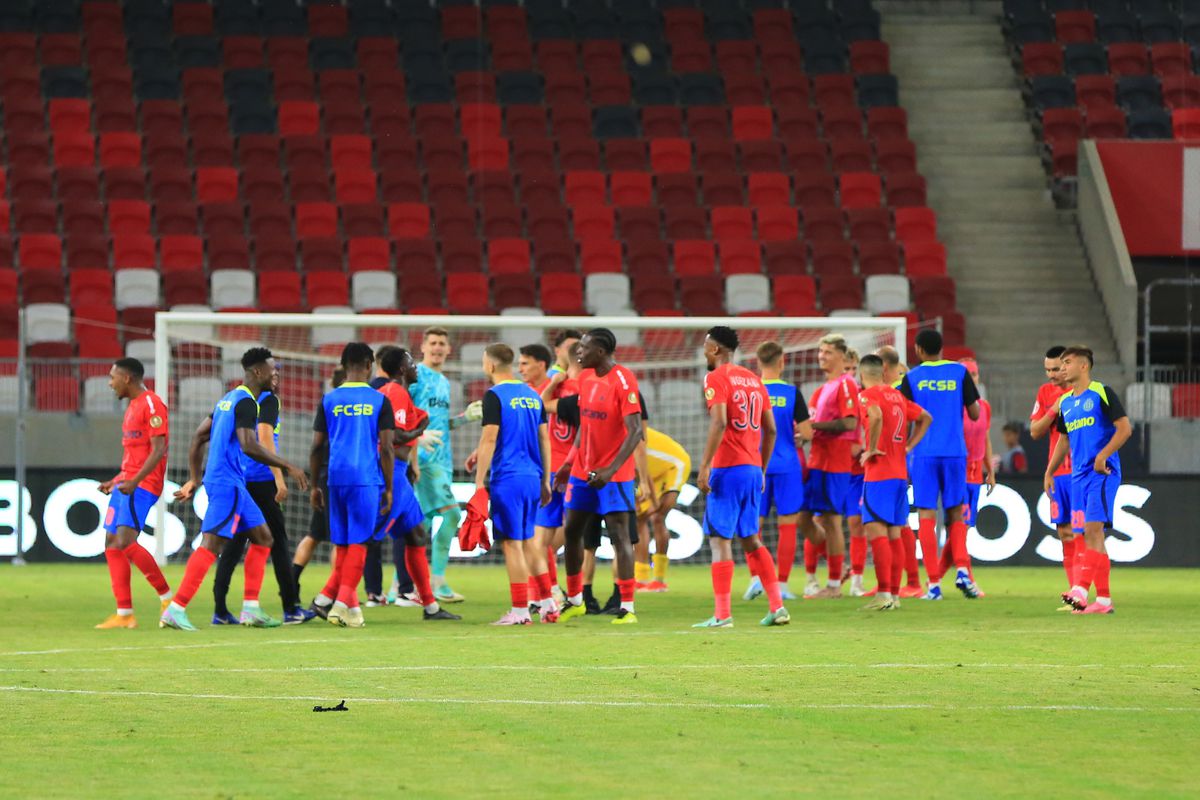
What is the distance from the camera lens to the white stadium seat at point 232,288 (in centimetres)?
2525

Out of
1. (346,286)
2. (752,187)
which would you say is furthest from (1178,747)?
(752,187)

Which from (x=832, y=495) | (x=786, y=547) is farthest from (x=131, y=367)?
(x=832, y=495)

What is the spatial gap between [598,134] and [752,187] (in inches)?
115

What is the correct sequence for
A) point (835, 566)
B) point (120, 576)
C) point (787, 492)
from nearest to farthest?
point (120, 576)
point (787, 492)
point (835, 566)

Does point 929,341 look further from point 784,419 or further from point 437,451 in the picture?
point 437,451

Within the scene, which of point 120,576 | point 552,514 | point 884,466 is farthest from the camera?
point 884,466

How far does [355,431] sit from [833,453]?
4709 mm

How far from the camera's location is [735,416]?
38.1ft

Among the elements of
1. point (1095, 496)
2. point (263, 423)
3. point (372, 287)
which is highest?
point (372, 287)

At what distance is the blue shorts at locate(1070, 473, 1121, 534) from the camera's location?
12.9 m

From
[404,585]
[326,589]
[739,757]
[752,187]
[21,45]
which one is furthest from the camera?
[21,45]

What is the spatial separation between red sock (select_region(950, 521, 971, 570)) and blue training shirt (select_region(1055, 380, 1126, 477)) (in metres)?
2.29

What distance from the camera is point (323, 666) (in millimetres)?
9477

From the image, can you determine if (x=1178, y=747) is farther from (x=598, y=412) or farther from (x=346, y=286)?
(x=346, y=286)
